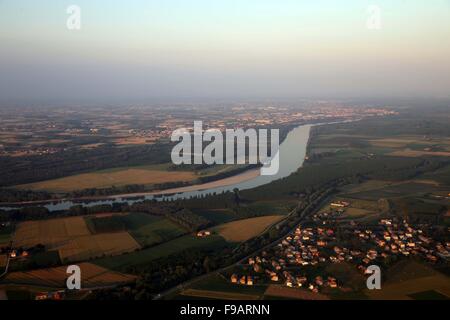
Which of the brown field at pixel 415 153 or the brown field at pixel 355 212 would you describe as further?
the brown field at pixel 415 153

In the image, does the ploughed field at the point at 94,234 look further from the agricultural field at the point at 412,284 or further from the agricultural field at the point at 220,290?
the agricultural field at the point at 412,284

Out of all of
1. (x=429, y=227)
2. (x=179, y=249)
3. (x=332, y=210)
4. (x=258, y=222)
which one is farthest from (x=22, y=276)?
(x=429, y=227)

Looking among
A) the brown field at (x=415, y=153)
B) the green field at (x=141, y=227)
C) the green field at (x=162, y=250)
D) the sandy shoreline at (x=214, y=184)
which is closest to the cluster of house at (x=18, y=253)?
the green field at (x=162, y=250)

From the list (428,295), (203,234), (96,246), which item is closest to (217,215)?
(203,234)

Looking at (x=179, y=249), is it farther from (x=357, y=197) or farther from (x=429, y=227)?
(x=357, y=197)

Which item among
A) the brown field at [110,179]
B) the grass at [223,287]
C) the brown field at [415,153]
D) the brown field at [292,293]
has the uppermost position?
the brown field at [415,153]

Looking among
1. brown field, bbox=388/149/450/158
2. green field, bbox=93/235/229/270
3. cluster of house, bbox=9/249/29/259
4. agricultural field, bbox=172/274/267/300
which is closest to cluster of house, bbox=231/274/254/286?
agricultural field, bbox=172/274/267/300
